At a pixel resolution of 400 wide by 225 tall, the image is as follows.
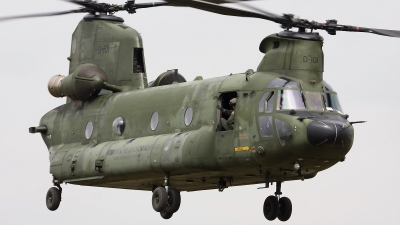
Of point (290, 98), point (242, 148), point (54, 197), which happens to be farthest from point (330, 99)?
point (54, 197)

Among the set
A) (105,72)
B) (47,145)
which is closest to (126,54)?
(105,72)

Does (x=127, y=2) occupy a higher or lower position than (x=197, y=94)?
higher

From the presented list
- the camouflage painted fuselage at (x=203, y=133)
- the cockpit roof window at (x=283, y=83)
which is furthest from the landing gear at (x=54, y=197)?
the cockpit roof window at (x=283, y=83)

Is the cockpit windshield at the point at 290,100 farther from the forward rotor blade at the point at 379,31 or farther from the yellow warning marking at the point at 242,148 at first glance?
the forward rotor blade at the point at 379,31

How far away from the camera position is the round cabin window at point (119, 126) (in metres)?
48.9

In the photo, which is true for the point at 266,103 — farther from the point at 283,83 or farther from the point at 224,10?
the point at 224,10

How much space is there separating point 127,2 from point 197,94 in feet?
23.2

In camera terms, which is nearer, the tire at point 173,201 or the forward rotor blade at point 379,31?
the forward rotor blade at point 379,31

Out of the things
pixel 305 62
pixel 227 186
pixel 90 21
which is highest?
Answer: pixel 90 21

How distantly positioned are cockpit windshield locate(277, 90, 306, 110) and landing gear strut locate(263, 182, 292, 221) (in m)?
4.31

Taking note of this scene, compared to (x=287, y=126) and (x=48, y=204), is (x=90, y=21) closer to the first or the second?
(x=48, y=204)

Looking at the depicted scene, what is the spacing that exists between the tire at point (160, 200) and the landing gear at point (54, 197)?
6316mm

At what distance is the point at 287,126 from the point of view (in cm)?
4325

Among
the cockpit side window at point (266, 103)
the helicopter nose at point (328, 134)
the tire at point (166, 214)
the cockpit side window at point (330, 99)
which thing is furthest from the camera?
the tire at point (166, 214)
